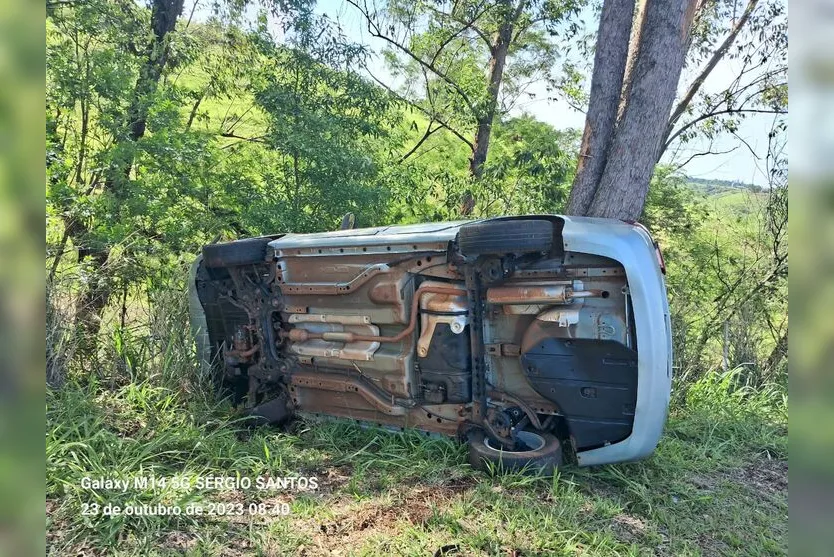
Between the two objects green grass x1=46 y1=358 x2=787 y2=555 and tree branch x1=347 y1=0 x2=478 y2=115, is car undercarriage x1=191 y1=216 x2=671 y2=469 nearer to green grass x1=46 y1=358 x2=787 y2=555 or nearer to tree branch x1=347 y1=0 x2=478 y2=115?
green grass x1=46 y1=358 x2=787 y2=555

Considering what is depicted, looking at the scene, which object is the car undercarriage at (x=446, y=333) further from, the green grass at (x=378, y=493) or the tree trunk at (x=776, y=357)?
the tree trunk at (x=776, y=357)

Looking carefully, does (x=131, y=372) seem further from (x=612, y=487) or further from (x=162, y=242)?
(x=612, y=487)

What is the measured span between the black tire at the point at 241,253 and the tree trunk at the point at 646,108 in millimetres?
3328

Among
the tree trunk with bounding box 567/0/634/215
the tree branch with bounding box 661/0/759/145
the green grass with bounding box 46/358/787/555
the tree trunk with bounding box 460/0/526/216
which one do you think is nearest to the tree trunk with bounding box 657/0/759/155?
the tree branch with bounding box 661/0/759/145

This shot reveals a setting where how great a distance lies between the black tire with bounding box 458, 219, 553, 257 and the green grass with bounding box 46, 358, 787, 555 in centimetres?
136

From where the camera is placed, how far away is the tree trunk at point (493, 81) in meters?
11.1

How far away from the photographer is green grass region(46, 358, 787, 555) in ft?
8.77

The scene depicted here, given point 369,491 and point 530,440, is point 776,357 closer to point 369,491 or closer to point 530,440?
point 530,440

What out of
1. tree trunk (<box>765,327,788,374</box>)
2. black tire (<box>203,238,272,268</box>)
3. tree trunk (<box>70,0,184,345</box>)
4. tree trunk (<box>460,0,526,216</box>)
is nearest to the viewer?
black tire (<box>203,238,272,268</box>)

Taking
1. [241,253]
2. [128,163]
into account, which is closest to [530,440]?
[241,253]

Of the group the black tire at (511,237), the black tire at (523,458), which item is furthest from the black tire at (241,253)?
the black tire at (523,458)

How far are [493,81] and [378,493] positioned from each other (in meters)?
10.9

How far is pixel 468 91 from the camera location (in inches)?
449
